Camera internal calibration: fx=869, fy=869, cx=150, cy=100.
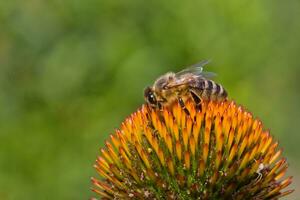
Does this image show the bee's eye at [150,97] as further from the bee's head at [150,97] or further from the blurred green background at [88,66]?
the blurred green background at [88,66]

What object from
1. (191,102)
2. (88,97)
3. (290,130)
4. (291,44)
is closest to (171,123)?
(191,102)

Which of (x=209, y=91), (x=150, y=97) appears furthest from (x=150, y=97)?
(x=209, y=91)

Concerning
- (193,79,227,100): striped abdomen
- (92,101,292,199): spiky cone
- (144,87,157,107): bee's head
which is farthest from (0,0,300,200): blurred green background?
(92,101,292,199): spiky cone

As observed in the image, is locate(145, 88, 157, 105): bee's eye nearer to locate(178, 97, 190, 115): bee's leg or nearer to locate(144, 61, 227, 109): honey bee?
locate(144, 61, 227, 109): honey bee

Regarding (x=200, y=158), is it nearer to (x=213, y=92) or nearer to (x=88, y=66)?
(x=213, y=92)

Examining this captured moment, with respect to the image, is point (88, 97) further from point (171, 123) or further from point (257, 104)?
point (171, 123)
